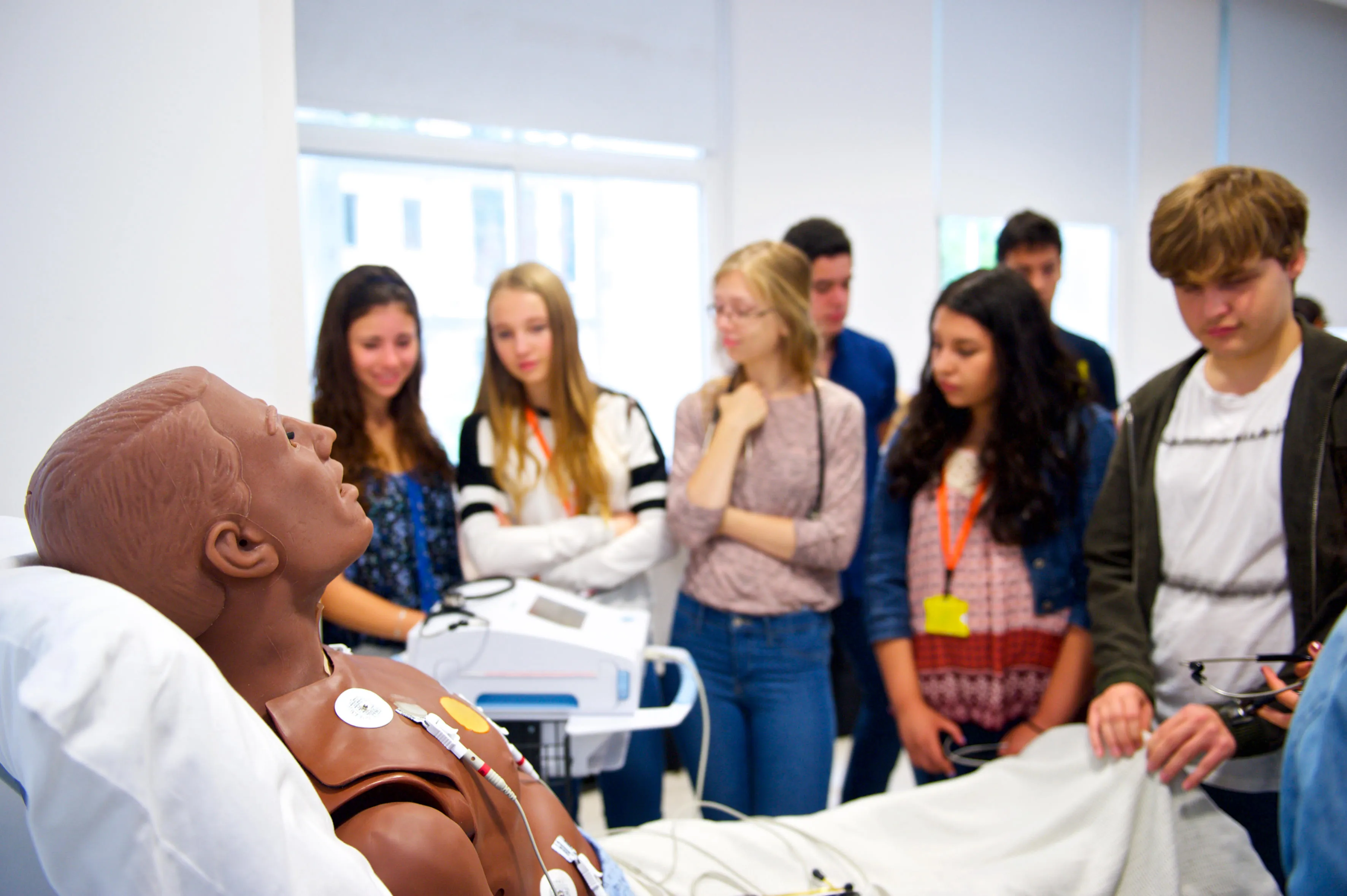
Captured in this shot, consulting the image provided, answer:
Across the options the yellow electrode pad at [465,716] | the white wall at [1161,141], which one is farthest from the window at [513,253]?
the white wall at [1161,141]

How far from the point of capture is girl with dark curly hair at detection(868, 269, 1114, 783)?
1.76 meters

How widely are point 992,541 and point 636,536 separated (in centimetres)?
80

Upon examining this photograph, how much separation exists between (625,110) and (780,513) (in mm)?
2180

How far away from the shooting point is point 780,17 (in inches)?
153

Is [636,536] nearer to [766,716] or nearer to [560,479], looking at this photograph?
[560,479]

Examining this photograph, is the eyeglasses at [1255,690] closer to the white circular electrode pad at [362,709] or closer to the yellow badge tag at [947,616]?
the yellow badge tag at [947,616]

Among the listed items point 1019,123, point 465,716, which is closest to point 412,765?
point 465,716

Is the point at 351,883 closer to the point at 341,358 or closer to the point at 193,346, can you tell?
the point at 193,346

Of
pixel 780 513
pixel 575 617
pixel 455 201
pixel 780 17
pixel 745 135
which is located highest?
pixel 780 17

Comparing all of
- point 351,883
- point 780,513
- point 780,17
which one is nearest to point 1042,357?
point 780,513

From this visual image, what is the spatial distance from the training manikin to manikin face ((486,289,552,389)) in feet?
3.66

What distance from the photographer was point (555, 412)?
84.0 inches

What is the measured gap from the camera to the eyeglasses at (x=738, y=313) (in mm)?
2078

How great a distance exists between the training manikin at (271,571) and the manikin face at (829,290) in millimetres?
1951
